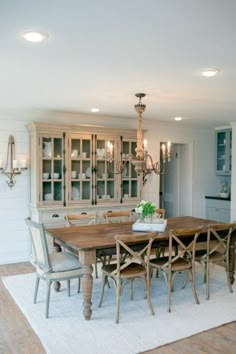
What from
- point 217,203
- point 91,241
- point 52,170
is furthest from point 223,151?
point 91,241

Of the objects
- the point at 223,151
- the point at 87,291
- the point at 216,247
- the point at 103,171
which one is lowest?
the point at 87,291

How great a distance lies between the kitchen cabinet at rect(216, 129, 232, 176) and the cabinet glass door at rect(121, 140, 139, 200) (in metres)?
2.28

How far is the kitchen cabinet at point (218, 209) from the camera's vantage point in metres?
7.05

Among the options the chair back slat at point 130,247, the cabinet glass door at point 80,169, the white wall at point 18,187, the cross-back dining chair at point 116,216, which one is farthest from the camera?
the cabinet glass door at point 80,169

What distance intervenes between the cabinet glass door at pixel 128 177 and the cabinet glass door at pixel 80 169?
0.65m

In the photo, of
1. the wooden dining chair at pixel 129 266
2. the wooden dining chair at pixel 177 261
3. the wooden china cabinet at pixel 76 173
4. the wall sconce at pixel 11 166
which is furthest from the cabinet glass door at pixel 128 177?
the wooden dining chair at pixel 129 266

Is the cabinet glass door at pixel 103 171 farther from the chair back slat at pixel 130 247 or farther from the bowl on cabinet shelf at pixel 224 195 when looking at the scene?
the bowl on cabinet shelf at pixel 224 195

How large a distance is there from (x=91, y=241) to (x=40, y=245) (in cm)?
55

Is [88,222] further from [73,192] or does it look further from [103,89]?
[103,89]

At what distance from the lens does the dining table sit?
3.44m

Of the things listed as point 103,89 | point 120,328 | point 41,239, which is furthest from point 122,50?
point 120,328

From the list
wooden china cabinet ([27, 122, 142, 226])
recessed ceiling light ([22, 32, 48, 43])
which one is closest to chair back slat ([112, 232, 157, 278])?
recessed ceiling light ([22, 32, 48, 43])

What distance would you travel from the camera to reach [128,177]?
20.2 feet

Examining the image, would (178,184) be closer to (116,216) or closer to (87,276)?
(116,216)
